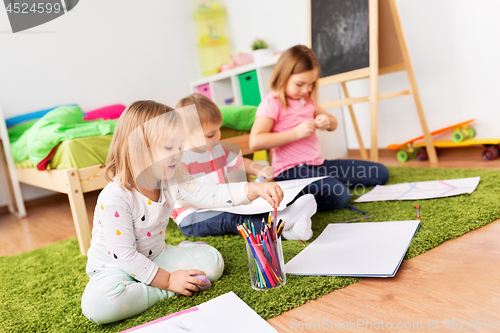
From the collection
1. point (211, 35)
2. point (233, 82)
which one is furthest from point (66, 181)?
point (211, 35)

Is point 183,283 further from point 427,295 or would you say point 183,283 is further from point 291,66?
point 291,66

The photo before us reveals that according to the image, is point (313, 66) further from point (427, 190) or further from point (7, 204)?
point (7, 204)

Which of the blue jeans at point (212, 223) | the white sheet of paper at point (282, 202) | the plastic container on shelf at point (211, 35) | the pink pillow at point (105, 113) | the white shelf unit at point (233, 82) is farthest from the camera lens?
the plastic container on shelf at point (211, 35)

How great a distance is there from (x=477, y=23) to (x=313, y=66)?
866 millimetres

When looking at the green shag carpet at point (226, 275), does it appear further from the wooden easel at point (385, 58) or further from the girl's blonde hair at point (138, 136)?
the wooden easel at point (385, 58)

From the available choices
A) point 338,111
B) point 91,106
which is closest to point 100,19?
point 91,106

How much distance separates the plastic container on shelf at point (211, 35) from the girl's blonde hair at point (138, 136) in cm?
222

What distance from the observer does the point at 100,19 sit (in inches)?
101

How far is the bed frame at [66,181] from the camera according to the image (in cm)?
122

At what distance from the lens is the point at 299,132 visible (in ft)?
4.39

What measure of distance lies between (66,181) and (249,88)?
138 centimetres

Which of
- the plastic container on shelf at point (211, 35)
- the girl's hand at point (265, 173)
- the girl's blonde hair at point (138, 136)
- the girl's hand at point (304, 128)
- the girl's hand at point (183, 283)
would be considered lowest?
the girl's hand at point (183, 283)

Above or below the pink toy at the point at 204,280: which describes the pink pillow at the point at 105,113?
above

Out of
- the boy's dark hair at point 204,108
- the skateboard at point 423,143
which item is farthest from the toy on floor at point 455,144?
the boy's dark hair at point 204,108
